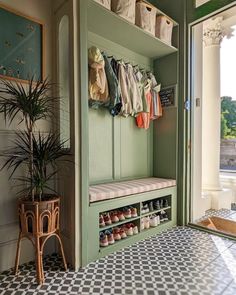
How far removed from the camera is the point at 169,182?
2777 mm

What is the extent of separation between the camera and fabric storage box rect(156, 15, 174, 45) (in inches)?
102

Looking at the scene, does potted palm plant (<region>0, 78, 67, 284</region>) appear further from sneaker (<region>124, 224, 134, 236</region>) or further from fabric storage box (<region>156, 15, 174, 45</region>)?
fabric storage box (<region>156, 15, 174, 45</region>)

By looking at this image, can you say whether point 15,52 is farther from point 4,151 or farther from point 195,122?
point 195,122

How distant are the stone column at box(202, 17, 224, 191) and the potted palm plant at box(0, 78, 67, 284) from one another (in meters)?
2.84

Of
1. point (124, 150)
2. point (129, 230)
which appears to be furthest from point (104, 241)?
point (124, 150)

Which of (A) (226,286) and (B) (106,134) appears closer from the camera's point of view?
(A) (226,286)

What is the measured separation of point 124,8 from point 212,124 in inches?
98.6

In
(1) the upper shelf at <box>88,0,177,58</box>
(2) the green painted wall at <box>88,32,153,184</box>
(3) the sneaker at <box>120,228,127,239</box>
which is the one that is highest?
(1) the upper shelf at <box>88,0,177,58</box>

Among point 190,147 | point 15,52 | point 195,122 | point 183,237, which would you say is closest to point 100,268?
point 183,237

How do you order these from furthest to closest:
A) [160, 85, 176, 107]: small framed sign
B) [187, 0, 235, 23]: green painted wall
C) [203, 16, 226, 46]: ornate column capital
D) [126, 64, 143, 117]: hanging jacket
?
1. [203, 16, 226, 46]: ornate column capital
2. [160, 85, 176, 107]: small framed sign
3. [126, 64, 143, 117]: hanging jacket
4. [187, 0, 235, 23]: green painted wall

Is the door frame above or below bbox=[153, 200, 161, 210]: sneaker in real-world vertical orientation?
above

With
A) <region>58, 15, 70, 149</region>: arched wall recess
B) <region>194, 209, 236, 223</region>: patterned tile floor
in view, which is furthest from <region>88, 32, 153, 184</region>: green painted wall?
<region>194, 209, 236, 223</region>: patterned tile floor

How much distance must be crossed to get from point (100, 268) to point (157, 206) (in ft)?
3.53

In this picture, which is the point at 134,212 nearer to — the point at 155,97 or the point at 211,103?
the point at 155,97
